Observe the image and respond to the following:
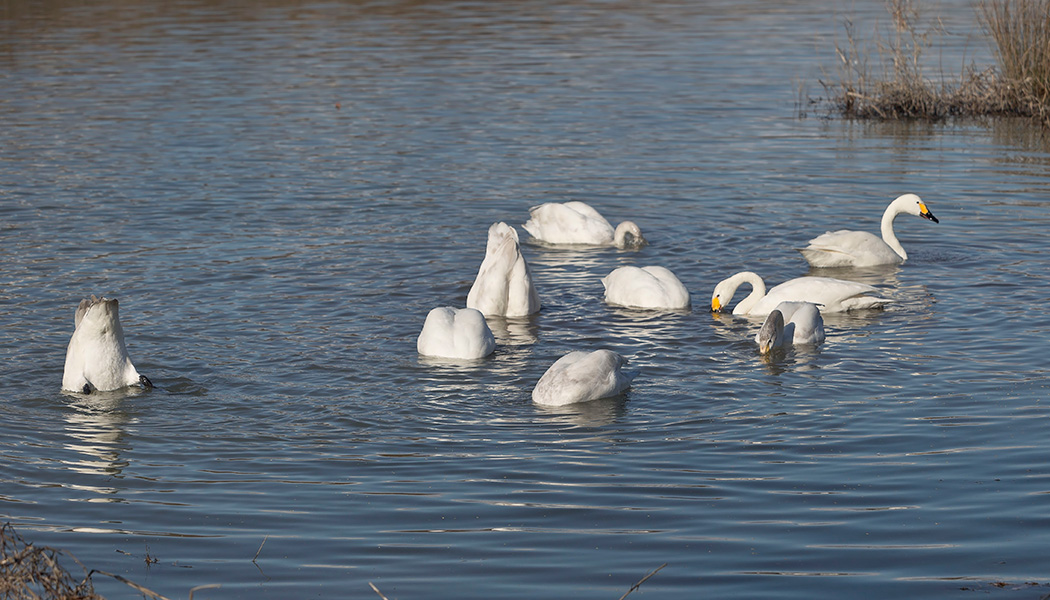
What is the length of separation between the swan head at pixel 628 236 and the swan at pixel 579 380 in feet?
17.0

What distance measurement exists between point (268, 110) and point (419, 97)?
2966mm

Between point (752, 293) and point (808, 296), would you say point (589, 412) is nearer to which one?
point (752, 293)

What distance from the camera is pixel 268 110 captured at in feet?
79.2

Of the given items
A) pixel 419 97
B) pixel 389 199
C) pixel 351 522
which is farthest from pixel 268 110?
pixel 351 522

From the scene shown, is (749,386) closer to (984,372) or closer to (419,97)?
(984,372)

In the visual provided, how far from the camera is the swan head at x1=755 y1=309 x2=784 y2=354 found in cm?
1076

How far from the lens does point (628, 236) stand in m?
14.8

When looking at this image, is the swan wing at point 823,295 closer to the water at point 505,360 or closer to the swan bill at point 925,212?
the water at point 505,360

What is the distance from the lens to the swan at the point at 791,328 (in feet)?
35.4

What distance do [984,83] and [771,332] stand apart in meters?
14.1

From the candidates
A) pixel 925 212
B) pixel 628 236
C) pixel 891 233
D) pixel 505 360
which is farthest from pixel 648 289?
pixel 925 212

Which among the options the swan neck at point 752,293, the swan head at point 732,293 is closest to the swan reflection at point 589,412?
the swan head at point 732,293

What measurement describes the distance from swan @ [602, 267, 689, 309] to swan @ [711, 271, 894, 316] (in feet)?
1.16

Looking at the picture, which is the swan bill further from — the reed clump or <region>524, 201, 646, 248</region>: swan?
the reed clump
